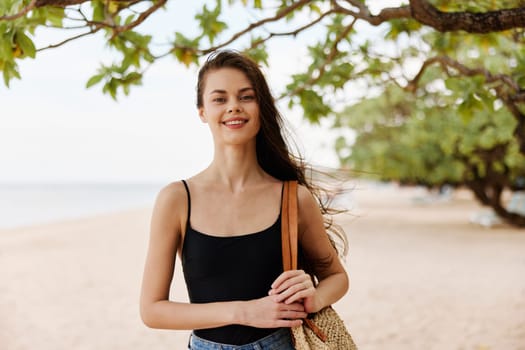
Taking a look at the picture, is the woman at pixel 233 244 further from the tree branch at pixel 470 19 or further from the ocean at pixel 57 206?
the ocean at pixel 57 206

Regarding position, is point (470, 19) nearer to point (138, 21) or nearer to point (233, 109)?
point (233, 109)

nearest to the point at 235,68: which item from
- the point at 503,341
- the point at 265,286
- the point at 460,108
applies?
the point at 265,286

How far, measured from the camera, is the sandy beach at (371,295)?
6723 mm

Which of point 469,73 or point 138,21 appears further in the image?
point 469,73

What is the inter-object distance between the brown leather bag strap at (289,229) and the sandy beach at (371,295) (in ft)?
3.98

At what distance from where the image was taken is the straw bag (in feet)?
5.52

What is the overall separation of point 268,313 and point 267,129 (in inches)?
28.4

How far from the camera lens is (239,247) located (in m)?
1.76

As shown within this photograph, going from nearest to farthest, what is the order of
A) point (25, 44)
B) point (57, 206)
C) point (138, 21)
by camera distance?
point (25, 44), point (138, 21), point (57, 206)

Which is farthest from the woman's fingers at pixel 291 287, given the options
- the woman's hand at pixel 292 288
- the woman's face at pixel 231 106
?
the woman's face at pixel 231 106

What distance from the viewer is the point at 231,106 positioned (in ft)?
6.01

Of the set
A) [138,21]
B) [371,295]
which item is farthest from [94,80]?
[371,295]

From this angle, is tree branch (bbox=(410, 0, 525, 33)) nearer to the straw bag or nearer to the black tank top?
the straw bag

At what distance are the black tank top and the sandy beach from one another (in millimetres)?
1325
